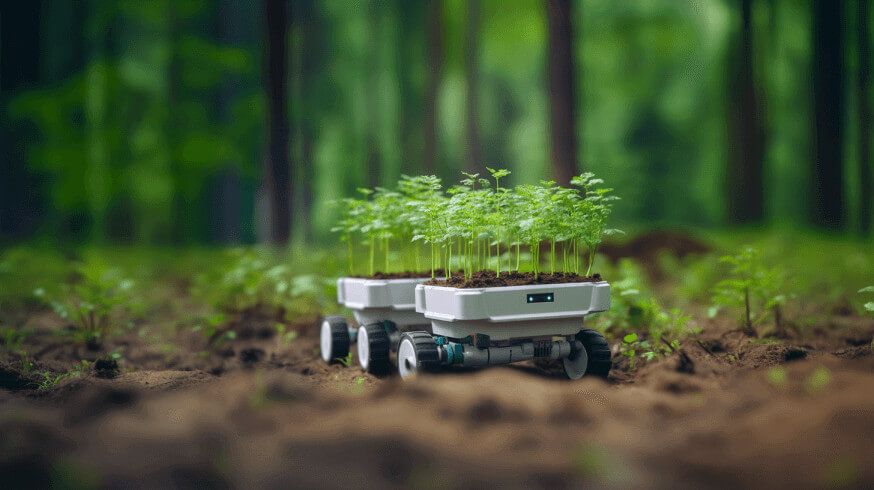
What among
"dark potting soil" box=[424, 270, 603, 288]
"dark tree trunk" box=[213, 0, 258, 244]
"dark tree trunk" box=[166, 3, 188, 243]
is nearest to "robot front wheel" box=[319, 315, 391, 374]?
"dark potting soil" box=[424, 270, 603, 288]

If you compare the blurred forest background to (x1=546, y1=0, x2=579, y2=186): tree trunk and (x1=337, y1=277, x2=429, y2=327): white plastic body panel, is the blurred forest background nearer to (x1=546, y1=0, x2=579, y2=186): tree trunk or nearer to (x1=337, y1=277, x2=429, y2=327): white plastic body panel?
(x1=546, y1=0, x2=579, y2=186): tree trunk

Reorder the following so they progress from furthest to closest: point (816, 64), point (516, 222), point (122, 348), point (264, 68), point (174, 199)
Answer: point (174, 199)
point (816, 64)
point (264, 68)
point (122, 348)
point (516, 222)

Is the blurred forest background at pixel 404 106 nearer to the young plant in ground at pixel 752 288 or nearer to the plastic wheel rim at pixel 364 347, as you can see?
the young plant in ground at pixel 752 288

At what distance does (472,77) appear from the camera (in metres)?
18.1

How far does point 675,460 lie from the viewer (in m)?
2.35

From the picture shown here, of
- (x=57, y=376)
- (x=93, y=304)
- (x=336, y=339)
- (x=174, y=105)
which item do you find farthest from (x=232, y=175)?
(x=57, y=376)

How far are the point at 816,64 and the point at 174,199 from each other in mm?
15187

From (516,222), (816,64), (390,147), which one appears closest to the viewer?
(516,222)

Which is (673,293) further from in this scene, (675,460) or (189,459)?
(189,459)

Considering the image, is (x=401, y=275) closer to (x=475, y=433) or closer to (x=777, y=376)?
(x=475, y=433)

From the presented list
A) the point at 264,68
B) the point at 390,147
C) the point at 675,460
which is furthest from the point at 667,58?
the point at 675,460

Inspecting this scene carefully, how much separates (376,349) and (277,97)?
8.03m

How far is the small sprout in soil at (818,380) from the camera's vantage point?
3.17 metres

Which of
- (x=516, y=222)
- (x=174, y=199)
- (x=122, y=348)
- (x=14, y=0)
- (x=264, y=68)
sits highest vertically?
(x=14, y=0)
